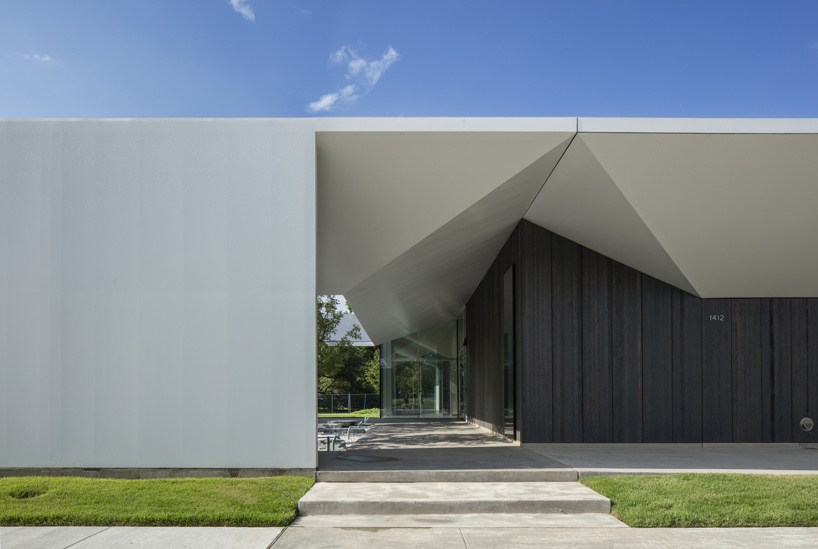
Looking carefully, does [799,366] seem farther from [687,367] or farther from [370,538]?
[370,538]

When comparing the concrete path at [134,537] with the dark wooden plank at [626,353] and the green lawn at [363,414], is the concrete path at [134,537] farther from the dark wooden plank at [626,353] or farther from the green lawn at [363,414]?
the green lawn at [363,414]

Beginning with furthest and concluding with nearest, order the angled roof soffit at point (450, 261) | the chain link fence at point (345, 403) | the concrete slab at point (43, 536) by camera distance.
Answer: the chain link fence at point (345, 403)
the angled roof soffit at point (450, 261)
the concrete slab at point (43, 536)

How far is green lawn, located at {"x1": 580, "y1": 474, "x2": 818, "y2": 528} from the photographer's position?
6.04 m

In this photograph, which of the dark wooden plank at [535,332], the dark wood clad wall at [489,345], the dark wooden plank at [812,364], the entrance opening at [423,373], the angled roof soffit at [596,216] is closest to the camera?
the angled roof soffit at [596,216]

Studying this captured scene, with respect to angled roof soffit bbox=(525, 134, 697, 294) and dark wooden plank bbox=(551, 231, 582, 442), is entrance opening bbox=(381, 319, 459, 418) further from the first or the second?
angled roof soffit bbox=(525, 134, 697, 294)

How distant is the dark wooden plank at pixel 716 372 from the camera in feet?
36.8

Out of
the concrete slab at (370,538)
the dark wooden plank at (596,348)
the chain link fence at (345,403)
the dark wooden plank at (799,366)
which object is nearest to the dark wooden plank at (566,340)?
the dark wooden plank at (596,348)

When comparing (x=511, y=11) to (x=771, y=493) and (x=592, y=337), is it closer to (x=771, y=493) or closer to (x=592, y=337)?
(x=592, y=337)

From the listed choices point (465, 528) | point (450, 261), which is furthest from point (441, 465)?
point (450, 261)

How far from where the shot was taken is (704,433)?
36.7 feet

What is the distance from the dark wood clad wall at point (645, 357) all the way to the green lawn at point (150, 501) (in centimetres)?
533

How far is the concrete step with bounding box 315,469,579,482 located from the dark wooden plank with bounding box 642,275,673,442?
4062 millimetres

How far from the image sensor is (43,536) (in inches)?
219

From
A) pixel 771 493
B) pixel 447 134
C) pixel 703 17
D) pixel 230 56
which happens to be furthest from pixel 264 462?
pixel 703 17
